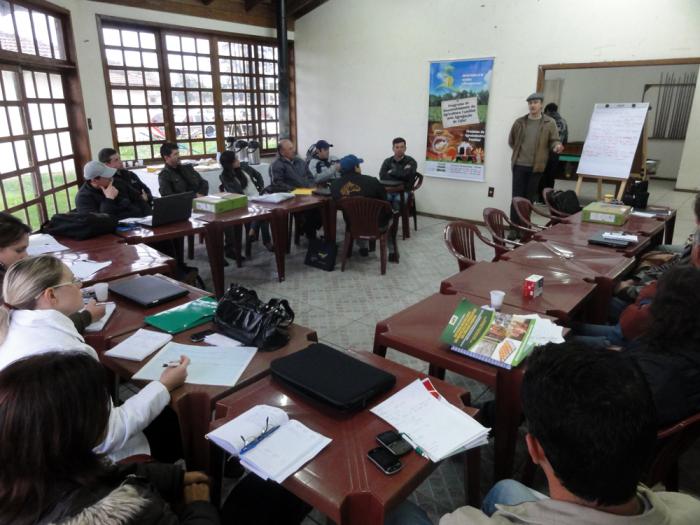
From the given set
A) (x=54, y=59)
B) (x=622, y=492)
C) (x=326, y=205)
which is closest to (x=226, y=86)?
(x=54, y=59)

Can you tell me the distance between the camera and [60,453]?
0.86 meters

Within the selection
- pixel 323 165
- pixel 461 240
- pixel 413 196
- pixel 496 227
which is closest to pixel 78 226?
pixel 461 240

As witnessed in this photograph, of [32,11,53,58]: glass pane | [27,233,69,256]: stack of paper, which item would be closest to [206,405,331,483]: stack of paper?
[27,233,69,256]: stack of paper

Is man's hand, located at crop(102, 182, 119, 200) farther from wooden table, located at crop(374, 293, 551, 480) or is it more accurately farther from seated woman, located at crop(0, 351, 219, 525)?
seated woman, located at crop(0, 351, 219, 525)

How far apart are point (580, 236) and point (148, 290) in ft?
9.42

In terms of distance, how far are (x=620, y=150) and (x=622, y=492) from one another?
207 inches

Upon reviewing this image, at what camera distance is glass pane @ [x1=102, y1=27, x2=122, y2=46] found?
5664 mm

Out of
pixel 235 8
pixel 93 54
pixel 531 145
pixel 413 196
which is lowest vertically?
pixel 413 196

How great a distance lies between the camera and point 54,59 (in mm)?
4816

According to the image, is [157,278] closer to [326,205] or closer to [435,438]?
[435,438]

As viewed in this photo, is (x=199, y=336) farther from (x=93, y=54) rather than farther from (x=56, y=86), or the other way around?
(x=93, y=54)

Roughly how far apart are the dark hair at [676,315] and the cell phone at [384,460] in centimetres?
96

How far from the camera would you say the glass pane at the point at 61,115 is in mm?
5020

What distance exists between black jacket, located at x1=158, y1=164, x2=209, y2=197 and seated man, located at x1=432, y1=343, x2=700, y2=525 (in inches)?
174
